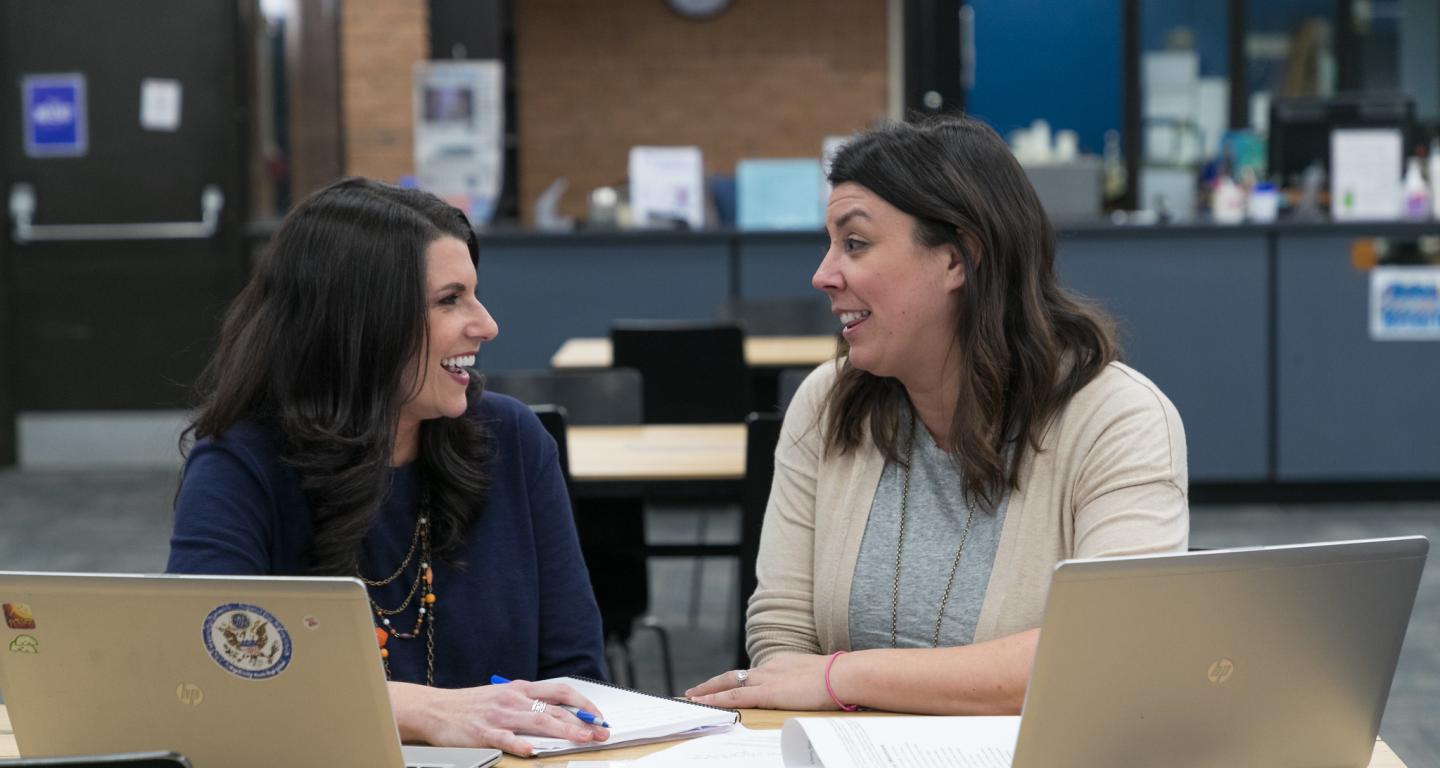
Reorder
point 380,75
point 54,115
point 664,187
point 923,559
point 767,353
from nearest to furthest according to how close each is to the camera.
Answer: point 923,559 → point 767,353 → point 664,187 → point 54,115 → point 380,75

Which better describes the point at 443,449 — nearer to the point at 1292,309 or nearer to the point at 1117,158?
the point at 1292,309

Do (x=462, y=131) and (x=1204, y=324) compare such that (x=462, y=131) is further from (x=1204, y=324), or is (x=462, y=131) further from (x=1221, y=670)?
(x=1221, y=670)

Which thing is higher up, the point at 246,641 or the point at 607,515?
the point at 246,641

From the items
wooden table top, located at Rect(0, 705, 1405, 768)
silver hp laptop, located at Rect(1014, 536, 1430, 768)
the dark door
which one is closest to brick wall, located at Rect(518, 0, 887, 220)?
the dark door


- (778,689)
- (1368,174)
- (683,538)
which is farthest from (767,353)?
(778,689)

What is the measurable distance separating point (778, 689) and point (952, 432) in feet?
1.31

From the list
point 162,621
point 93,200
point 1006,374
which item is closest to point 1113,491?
point 1006,374

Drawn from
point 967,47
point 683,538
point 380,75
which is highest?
point 967,47

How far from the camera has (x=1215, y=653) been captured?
119cm

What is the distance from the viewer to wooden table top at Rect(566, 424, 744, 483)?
9.91 feet

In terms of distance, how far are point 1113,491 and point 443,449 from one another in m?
0.75

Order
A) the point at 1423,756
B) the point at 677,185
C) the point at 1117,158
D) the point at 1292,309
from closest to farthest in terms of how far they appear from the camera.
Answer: the point at 1423,756 → the point at 1292,309 → the point at 677,185 → the point at 1117,158

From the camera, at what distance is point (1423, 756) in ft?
10.5

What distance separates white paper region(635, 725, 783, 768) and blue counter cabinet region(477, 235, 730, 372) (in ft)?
16.0
